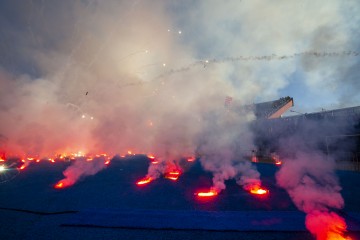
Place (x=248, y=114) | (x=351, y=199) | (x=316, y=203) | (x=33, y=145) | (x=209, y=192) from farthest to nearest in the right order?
1. (x=33, y=145)
2. (x=248, y=114)
3. (x=209, y=192)
4. (x=351, y=199)
5. (x=316, y=203)

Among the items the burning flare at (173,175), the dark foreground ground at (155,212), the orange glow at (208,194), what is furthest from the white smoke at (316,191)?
the burning flare at (173,175)

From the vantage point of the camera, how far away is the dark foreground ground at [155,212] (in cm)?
962

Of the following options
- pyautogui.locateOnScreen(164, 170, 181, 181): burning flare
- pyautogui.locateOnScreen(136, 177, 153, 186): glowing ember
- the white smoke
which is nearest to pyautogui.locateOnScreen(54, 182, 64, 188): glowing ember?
pyautogui.locateOnScreen(136, 177, 153, 186): glowing ember

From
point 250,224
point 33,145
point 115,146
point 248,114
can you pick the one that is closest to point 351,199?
point 250,224

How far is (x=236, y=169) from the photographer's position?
19.7 metres

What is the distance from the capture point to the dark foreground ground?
9.62m

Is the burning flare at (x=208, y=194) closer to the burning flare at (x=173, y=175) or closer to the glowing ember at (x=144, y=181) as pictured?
the burning flare at (x=173, y=175)

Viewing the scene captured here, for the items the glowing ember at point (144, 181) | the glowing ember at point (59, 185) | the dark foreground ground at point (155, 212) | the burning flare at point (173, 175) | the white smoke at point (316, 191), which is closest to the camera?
the white smoke at point (316, 191)

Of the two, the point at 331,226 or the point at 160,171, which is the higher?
the point at 160,171

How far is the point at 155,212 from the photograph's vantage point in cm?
1197

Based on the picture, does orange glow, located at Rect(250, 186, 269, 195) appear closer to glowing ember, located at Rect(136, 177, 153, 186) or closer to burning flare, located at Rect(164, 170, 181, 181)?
burning flare, located at Rect(164, 170, 181, 181)

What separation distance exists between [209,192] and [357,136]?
1541 cm

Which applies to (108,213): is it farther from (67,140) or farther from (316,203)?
(67,140)

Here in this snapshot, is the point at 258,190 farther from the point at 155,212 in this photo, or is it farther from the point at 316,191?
the point at 155,212
